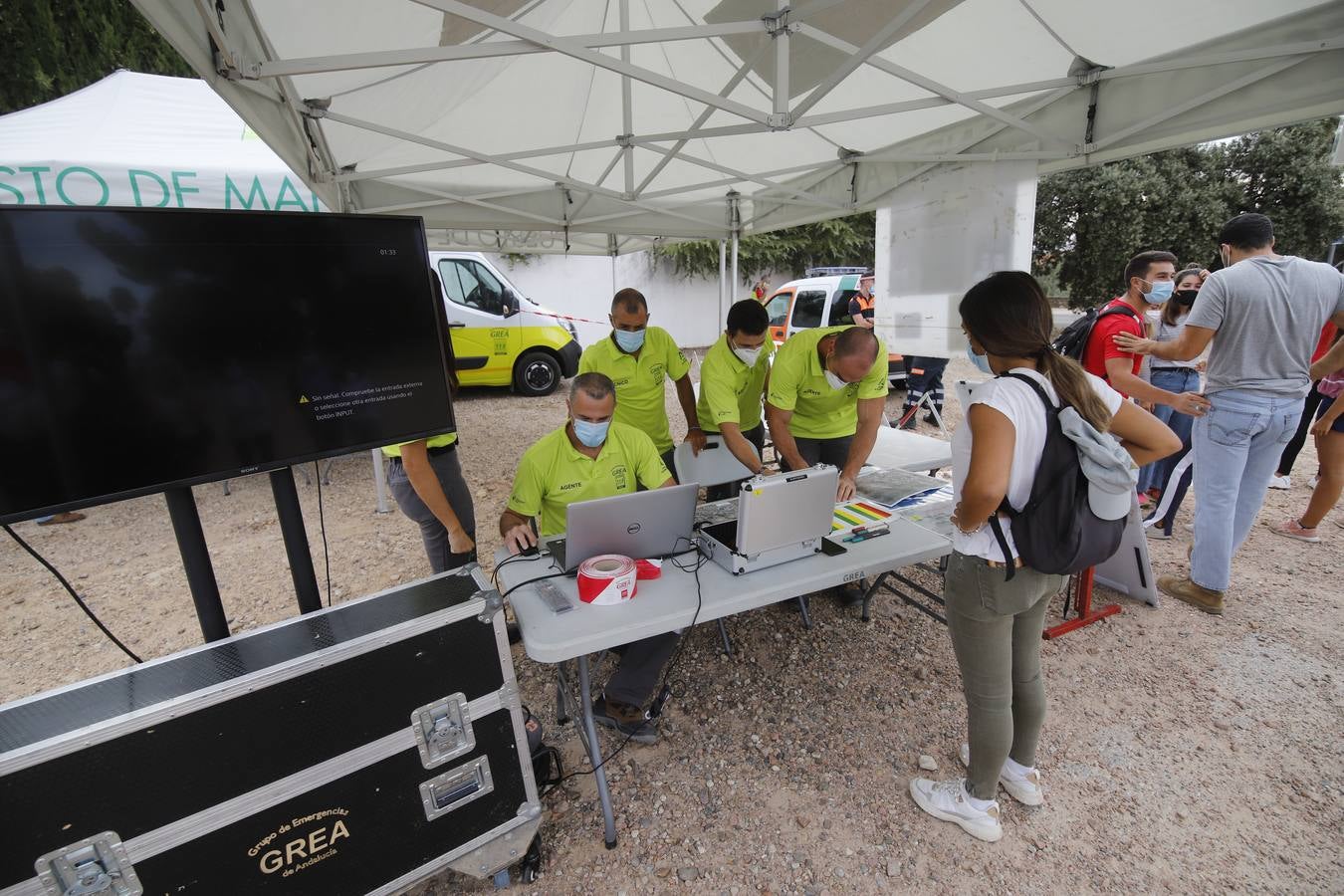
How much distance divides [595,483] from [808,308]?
6.32m

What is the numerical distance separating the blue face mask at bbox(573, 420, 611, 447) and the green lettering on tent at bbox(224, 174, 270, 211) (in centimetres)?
359

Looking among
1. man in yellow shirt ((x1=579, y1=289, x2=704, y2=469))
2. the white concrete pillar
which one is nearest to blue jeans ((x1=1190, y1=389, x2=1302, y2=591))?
the white concrete pillar

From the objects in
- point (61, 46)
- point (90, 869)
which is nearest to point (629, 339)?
point (90, 869)

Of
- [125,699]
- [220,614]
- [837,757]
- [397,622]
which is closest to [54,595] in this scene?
[220,614]

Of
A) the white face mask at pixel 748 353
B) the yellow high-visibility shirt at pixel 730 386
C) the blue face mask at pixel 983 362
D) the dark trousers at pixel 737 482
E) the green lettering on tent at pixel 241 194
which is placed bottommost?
the dark trousers at pixel 737 482

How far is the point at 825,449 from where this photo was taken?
Result: 314cm

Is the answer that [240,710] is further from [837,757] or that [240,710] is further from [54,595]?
[54,595]

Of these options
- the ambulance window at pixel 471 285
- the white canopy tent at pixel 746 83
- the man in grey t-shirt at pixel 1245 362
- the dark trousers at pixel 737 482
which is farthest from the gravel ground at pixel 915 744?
the ambulance window at pixel 471 285

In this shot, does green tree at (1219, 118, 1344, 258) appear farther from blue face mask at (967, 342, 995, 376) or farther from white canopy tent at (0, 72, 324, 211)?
white canopy tent at (0, 72, 324, 211)

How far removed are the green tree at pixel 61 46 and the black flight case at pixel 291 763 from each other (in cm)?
928

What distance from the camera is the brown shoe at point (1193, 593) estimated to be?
2920mm

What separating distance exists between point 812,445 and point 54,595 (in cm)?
→ 460

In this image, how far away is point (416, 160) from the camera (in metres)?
4.21

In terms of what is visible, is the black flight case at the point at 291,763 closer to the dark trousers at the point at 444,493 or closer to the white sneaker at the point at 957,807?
the dark trousers at the point at 444,493
